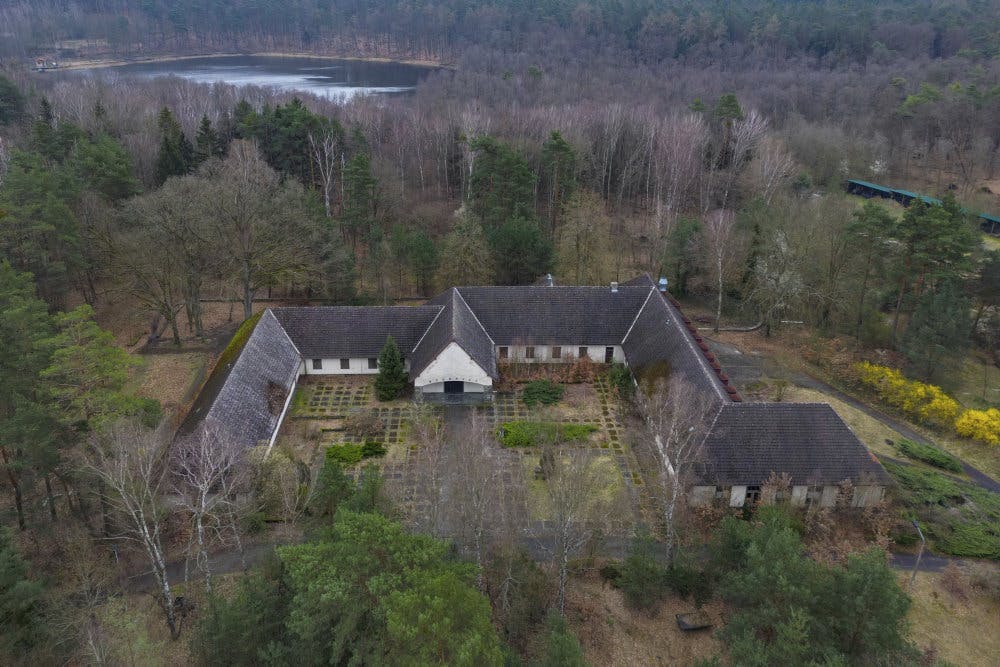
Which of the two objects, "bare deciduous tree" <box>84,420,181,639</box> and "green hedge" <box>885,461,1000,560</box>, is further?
"green hedge" <box>885,461,1000,560</box>

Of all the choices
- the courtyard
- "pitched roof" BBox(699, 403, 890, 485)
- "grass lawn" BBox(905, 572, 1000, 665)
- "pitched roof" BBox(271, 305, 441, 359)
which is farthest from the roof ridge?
"grass lawn" BBox(905, 572, 1000, 665)

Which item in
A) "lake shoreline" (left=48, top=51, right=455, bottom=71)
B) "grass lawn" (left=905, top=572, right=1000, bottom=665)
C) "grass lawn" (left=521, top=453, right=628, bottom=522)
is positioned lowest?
"grass lawn" (left=905, top=572, right=1000, bottom=665)

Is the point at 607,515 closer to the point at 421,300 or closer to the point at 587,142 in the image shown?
the point at 421,300

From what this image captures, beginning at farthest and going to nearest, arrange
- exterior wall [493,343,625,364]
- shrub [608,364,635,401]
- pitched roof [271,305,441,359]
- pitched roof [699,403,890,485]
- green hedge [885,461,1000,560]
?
1. exterior wall [493,343,625,364]
2. pitched roof [271,305,441,359]
3. shrub [608,364,635,401]
4. pitched roof [699,403,890,485]
5. green hedge [885,461,1000,560]

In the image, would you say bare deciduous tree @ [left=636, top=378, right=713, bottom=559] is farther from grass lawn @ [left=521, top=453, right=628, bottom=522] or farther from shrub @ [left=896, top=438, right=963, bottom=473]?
shrub @ [left=896, top=438, right=963, bottom=473]

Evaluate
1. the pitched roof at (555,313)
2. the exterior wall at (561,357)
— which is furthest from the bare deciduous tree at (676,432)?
the pitched roof at (555,313)

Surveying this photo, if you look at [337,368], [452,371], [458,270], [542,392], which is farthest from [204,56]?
[542,392]

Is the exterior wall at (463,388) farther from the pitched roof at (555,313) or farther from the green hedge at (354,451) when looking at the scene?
the green hedge at (354,451)
